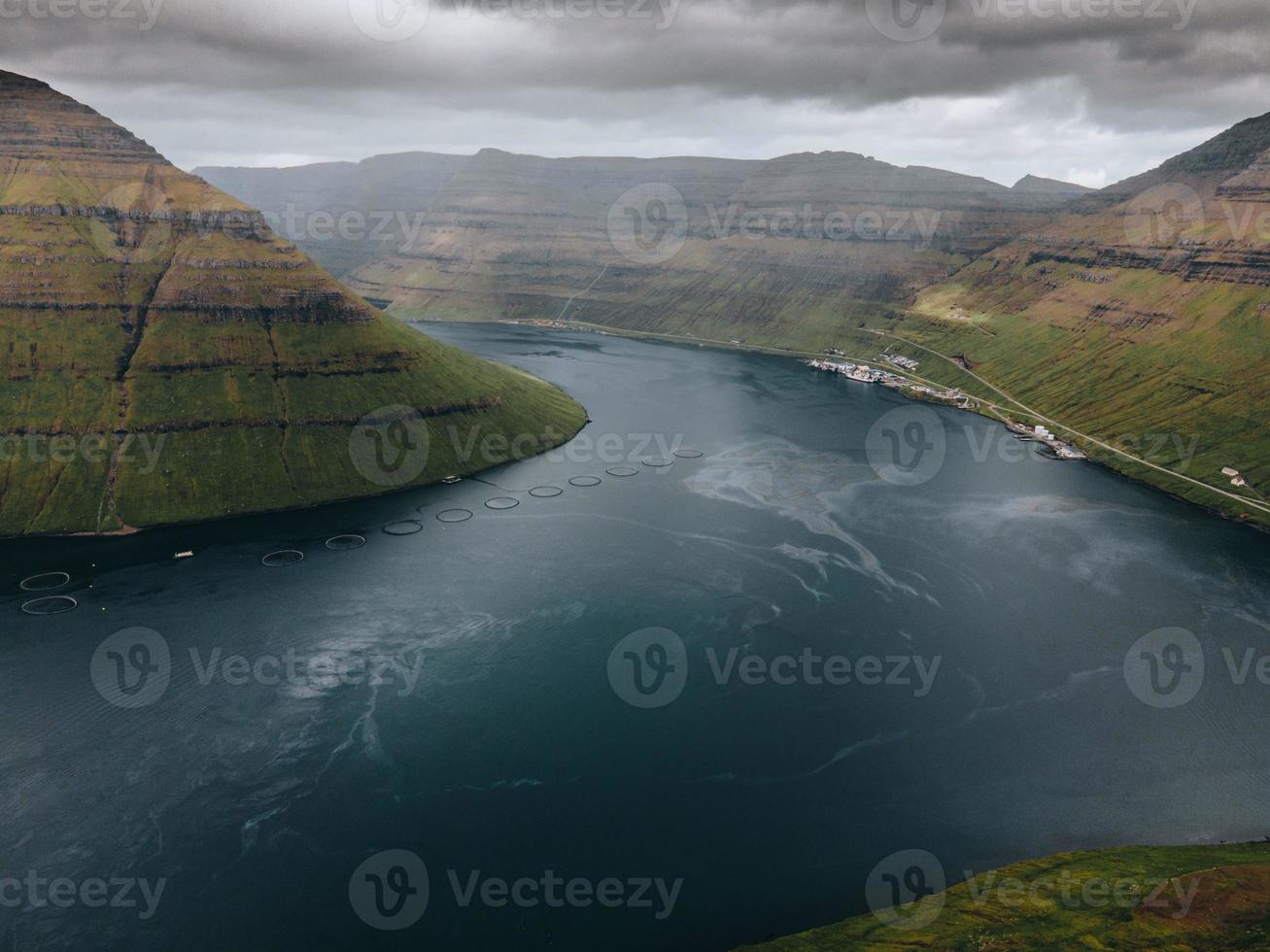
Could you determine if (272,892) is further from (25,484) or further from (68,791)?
(25,484)

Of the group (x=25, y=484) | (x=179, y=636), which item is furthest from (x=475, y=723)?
(x=25, y=484)
